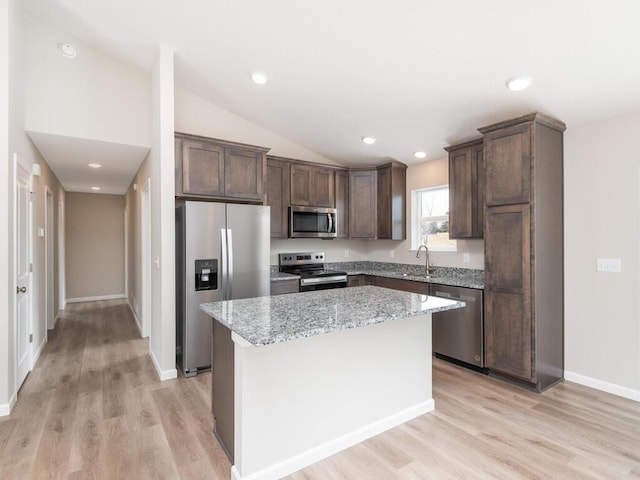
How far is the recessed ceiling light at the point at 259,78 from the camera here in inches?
131

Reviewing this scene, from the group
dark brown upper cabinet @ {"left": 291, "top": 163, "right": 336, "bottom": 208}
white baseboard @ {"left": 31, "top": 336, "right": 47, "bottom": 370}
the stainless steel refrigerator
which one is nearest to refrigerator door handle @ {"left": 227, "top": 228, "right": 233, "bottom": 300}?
the stainless steel refrigerator

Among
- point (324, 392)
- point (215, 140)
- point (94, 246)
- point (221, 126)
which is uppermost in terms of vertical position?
point (221, 126)

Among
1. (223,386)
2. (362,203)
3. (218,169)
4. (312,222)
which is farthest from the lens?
(362,203)

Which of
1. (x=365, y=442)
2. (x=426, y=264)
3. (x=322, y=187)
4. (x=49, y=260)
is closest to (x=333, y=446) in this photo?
(x=365, y=442)

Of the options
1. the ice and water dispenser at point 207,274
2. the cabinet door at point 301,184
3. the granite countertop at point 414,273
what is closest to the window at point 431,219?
the granite countertop at point 414,273

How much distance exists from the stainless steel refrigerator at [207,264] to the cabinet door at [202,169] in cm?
32

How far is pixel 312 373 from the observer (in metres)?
2.05

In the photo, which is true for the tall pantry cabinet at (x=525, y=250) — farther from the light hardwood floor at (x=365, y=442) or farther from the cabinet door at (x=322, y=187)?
the cabinet door at (x=322, y=187)

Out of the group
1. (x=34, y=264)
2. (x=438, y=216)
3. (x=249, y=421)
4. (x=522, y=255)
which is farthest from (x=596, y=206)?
(x=34, y=264)

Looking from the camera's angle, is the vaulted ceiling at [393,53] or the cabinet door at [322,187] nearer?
the vaulted ceiling at [393,53]

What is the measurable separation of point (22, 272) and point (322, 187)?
3.29 m

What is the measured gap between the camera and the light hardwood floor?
1.96 m

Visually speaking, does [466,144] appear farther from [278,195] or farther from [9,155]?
[9,155]

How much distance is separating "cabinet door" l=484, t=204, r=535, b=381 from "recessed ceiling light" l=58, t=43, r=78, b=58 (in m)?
4.29
